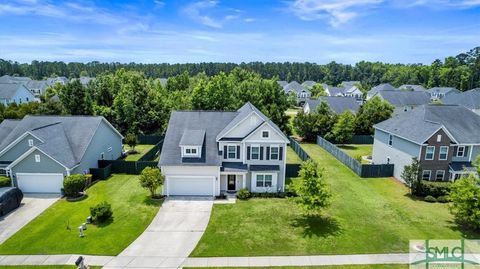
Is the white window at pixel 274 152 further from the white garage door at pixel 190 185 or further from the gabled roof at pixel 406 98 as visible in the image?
the gabled roof at pixel 406 98

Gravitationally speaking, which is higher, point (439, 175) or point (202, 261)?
point (439, 175)

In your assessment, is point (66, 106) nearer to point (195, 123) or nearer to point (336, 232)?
point (195, 123)

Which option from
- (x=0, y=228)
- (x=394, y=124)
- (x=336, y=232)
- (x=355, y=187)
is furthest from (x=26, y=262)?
(x=394, y=124)

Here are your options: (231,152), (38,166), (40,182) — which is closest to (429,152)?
(231,152)

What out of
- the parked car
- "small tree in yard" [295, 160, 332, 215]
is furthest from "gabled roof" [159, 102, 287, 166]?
the parked car

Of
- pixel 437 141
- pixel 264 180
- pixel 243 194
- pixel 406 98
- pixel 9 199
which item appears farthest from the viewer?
pixel 406 98

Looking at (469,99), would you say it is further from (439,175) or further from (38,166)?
(38,166)
